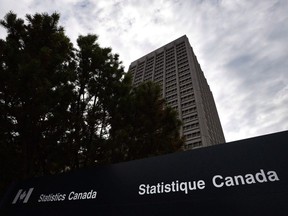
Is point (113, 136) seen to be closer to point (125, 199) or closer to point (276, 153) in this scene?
point (125, 199)

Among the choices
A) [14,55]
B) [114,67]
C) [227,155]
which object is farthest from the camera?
[114,67]

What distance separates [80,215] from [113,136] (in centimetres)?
318

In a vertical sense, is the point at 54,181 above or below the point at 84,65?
below

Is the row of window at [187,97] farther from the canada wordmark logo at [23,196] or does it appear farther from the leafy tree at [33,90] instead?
the canada wordmark logo at [23,196]

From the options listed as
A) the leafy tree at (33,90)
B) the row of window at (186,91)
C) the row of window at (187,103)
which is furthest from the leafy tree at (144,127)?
the row of window at (186,91)

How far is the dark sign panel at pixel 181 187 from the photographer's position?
2311mm

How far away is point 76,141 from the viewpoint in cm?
580

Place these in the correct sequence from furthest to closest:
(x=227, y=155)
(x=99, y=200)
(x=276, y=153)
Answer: (x=99, y=200)
(x=227, y=155)
(x=276, y=153)

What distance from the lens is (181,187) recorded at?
2723mm

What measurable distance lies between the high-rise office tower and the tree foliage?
2510 cm

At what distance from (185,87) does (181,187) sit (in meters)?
48.0

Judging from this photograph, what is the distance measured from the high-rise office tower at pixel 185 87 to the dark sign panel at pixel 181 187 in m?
28.5

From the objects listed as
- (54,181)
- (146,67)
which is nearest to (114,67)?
(54,181)

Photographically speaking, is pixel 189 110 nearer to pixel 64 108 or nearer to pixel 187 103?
pixel 187 103
